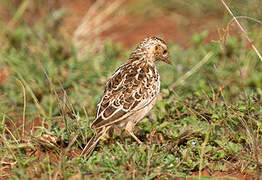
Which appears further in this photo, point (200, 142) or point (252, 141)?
point (200, 142)

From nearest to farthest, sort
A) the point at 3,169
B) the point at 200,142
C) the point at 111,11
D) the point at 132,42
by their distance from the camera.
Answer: the point at 3,169 < the point at 200,142 < the point at 132,42 < the point at 111,11

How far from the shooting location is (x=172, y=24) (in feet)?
34.0

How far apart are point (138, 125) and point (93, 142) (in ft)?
3.27

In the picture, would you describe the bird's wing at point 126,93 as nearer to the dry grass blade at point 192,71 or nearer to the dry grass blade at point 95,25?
the dry grass blade at point 192,71

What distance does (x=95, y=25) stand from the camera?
9.32 metres

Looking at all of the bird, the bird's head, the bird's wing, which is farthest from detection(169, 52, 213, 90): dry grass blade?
the bird's wing

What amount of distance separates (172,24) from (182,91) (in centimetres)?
402

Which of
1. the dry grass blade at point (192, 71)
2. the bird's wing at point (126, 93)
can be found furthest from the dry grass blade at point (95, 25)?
the bird's wing at point (126, 93)

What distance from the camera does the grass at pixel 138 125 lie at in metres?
4.49

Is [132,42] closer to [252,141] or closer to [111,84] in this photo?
[111,84]

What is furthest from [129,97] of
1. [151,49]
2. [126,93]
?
[151,49]

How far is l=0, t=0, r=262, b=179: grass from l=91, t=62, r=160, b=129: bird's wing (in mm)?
308

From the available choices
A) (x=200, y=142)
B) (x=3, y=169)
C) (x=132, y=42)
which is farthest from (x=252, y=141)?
(x=132, y=42)

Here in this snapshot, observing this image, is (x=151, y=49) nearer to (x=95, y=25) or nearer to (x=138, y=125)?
(x=138, y=125)
